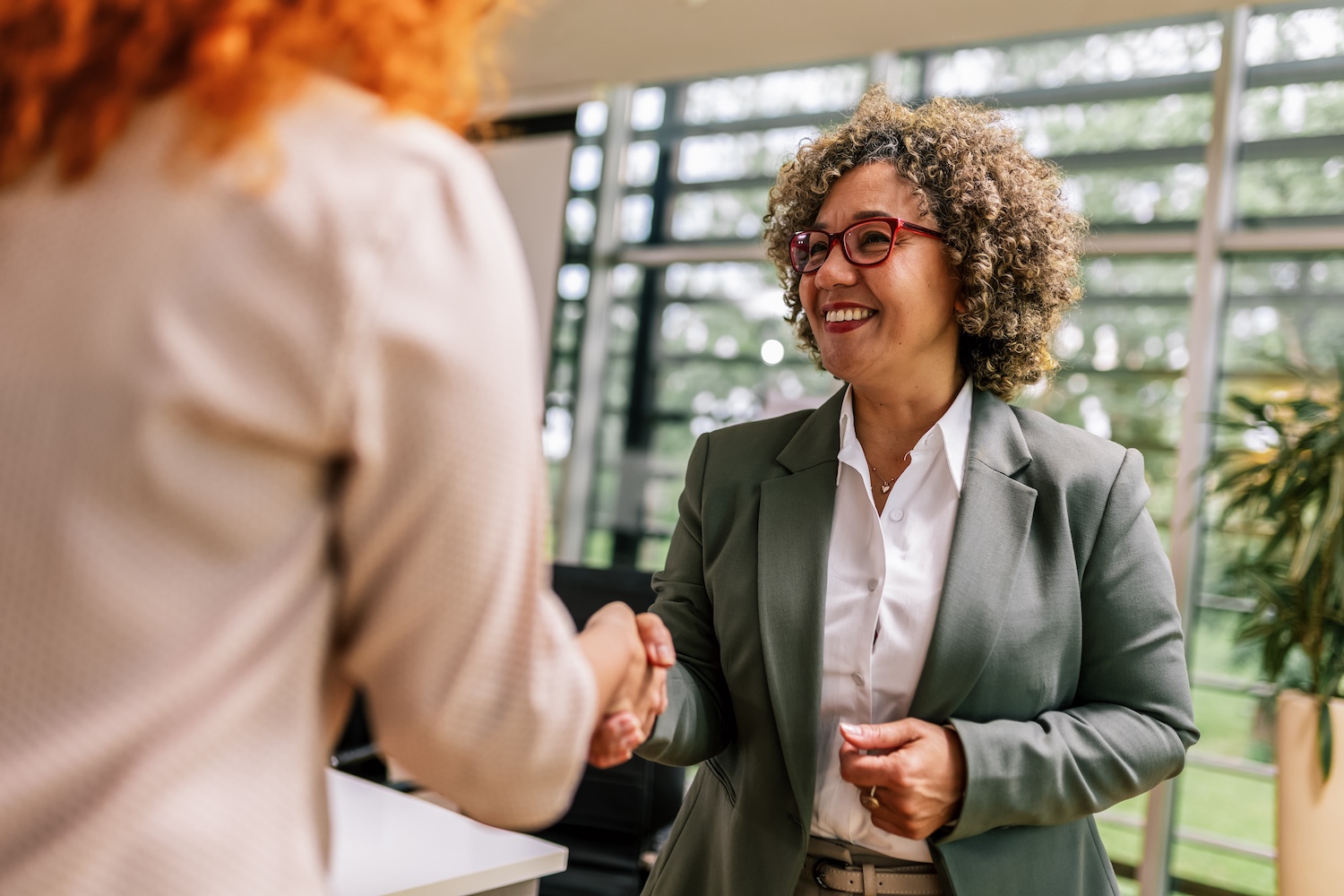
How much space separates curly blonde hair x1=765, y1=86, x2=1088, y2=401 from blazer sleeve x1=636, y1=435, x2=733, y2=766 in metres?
0.50

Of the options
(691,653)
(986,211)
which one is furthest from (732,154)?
(691,653)

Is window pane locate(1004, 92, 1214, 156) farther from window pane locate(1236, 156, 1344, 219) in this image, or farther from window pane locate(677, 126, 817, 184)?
window pane locate(677, 126, 817, 184)

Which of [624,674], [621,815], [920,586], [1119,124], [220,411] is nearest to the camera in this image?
[220,411]

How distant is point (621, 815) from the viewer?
3.08 meters

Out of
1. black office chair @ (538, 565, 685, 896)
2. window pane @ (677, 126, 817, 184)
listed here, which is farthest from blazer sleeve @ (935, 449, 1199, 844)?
window pane @ (677, 126, 817, 184)

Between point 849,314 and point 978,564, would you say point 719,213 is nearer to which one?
point 849,314

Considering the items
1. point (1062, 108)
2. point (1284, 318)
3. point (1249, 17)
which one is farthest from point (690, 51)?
point (1284, 318)

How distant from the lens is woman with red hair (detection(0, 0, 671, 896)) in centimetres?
61

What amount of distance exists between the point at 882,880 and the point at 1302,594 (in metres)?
2.90

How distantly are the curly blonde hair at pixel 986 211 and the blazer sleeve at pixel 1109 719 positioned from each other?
30cm

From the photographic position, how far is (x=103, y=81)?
624 millimetres

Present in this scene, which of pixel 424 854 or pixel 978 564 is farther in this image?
pixel 424 854

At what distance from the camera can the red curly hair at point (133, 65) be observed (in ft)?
2.01

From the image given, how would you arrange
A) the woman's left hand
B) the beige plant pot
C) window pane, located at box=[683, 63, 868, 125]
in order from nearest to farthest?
the woman's left hand → the beige plant pot → window pane, located at box=[683, 63, 868, 125]
